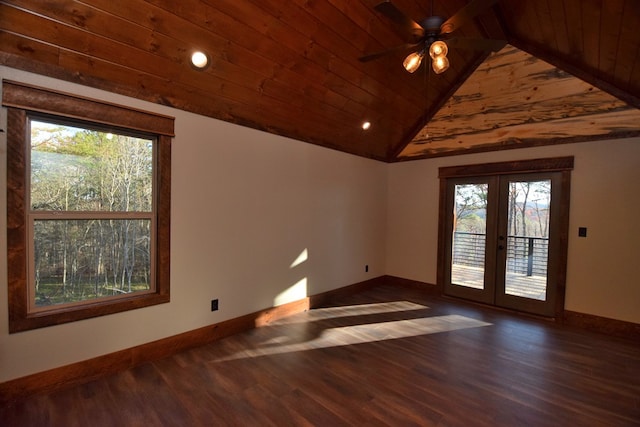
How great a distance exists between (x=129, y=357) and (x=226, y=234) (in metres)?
1.41

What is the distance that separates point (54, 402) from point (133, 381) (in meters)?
0.49

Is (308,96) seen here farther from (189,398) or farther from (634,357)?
(634,357)

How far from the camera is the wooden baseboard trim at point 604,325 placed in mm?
3391

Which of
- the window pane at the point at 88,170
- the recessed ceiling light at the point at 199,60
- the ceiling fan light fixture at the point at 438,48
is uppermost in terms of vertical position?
the recessed ceiling light at the point at 199,60

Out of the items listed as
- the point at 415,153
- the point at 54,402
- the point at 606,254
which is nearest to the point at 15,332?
the point at 54,402

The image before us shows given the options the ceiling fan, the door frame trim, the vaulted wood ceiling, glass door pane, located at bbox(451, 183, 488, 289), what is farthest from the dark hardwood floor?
the ceiling fan

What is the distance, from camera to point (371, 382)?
2.45 meters

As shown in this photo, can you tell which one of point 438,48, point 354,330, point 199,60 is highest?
point 199,60

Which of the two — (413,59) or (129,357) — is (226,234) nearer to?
(129,357)

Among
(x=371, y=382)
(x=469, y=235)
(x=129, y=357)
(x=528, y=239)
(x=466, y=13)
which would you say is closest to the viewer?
(x=466, y=13)

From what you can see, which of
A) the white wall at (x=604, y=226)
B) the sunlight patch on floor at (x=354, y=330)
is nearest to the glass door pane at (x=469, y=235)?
the white wall at (x=604, y=226)

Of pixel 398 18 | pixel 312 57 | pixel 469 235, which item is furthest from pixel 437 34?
pixel 469 235

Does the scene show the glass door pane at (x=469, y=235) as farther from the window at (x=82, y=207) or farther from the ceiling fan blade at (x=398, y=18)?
the window at (x=82, y=207)

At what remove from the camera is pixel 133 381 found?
94.9 inches
